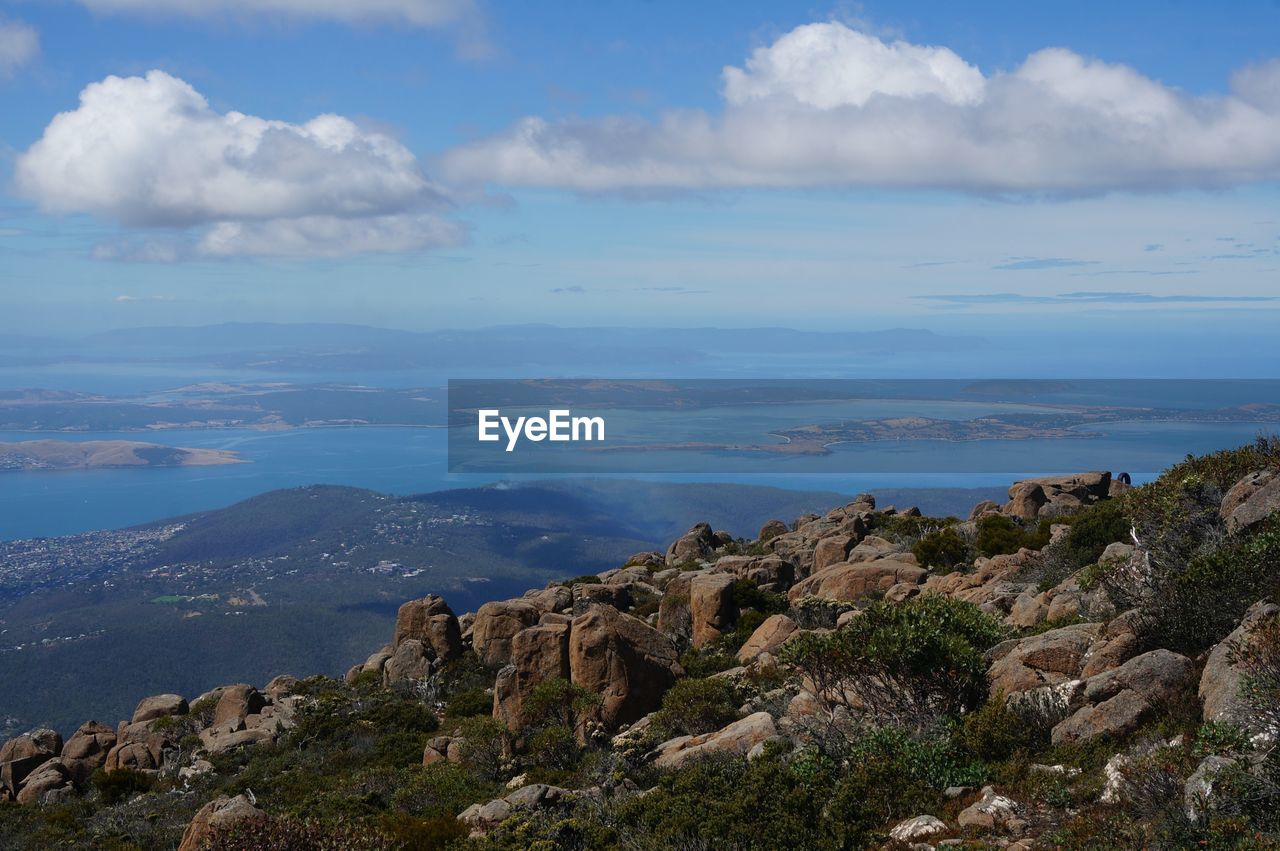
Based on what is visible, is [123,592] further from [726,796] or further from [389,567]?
[726,796]

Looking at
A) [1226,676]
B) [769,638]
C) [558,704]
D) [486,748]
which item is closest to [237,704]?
[558,704]

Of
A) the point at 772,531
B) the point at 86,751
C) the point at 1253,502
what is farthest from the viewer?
the point at 772,531

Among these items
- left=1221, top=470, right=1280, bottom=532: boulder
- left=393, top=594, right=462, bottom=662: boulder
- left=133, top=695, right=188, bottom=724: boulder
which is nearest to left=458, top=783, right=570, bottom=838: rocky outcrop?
left=1221, top=470, right=1280, bottom=532: boulder

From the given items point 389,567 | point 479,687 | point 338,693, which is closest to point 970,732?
point 479,687

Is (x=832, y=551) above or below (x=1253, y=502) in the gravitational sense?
below

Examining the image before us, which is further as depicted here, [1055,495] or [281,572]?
[281,572]

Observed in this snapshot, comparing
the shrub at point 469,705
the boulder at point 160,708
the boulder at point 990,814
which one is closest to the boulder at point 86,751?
the boulder at point 160,708

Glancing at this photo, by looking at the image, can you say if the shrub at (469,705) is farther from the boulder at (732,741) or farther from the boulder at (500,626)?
the boulder at (732,741)

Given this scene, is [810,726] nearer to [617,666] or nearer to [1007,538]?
[617,666]
